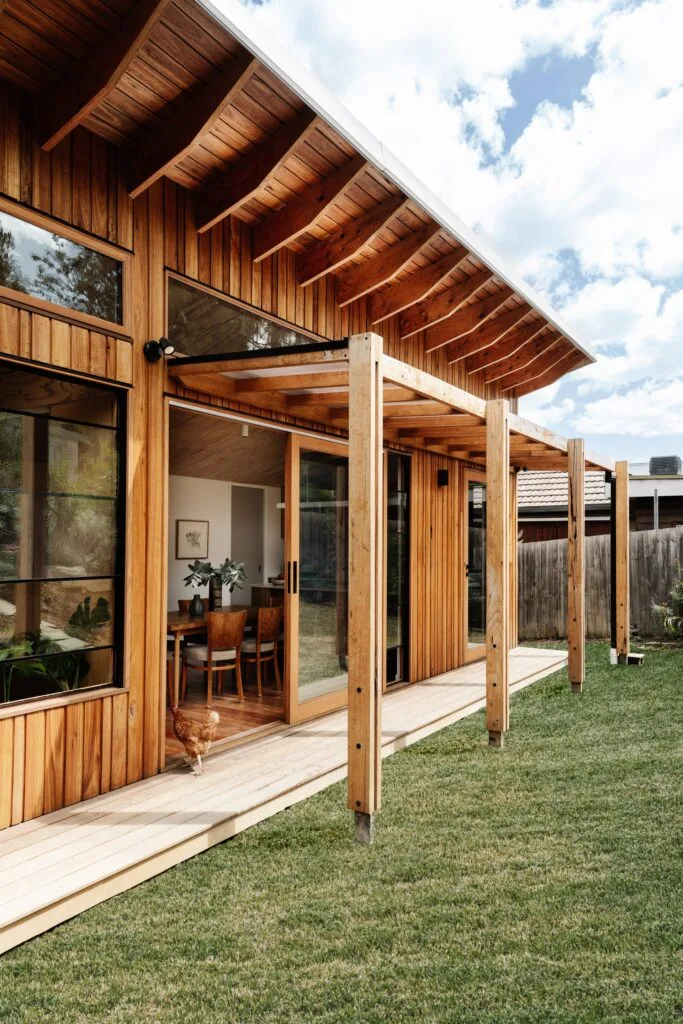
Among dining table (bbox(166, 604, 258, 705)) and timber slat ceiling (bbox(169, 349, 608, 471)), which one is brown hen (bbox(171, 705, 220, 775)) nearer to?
dining table (bbox(166, 604, 258, 705))

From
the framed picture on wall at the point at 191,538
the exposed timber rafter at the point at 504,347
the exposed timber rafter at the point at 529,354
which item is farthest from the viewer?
the framed picture on wall at the point at 191,538

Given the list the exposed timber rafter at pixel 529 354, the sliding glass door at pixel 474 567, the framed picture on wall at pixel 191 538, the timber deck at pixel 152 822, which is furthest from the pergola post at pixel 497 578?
the framed picture on wall at pixel 191 538

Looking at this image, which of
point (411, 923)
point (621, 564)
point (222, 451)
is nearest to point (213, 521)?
point (222, 451)

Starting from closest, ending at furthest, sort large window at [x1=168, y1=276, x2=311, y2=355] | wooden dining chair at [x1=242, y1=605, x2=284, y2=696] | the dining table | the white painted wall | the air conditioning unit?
large window at [x1=168, y1=276, x2=311, y2=355], the dining table, wooden dining chair at [x1=242, y1=605, x2=284, y2=696], the white painted wall, the air conditioning unit

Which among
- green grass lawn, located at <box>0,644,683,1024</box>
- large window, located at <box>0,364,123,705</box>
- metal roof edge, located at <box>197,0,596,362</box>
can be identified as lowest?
green grass lawn, located at <box>0,644,683,1024</box>

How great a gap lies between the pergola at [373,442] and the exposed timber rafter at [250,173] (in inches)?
39.5

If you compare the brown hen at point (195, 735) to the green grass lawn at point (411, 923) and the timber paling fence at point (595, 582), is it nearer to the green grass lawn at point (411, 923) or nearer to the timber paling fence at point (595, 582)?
the green grass lawn at point (411, 923)

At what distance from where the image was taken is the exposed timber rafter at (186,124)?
12.1 ft

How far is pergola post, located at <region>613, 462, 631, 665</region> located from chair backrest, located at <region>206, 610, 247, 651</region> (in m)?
4.67

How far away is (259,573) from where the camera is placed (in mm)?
11250

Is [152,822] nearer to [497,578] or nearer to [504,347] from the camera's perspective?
[497,578]

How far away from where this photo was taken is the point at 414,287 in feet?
21.3

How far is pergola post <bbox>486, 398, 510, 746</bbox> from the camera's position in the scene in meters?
5.27

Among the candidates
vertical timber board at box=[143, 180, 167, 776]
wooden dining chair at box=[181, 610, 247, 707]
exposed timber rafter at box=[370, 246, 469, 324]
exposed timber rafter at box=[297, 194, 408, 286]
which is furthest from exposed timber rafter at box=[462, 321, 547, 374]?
vertical timber board at box=[143, 180, 167, 776]
